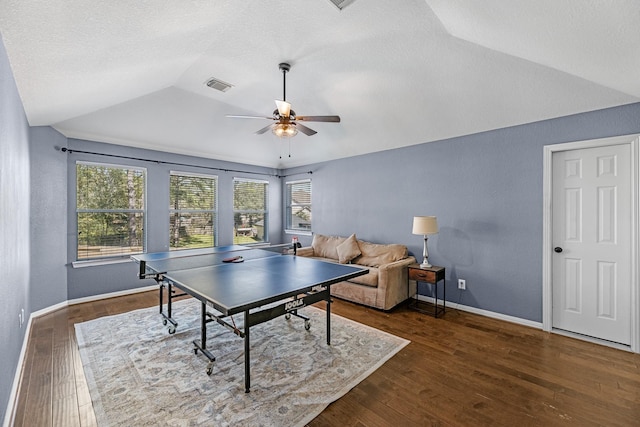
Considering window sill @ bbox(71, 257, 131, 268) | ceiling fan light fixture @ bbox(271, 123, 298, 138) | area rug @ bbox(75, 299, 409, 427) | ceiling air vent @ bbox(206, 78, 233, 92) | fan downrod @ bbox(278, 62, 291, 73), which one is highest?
ceiling air vent @ bbox(206, 78, 233, 92)

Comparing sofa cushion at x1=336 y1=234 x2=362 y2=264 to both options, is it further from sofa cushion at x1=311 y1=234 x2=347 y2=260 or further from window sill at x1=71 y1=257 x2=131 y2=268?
window sill at x1=71 y1=257 x2=131 y2=268

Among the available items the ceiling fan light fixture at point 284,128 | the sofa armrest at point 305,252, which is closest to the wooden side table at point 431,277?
the sofa armrest at point 305,252

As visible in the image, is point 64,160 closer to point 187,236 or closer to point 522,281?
point 187,236

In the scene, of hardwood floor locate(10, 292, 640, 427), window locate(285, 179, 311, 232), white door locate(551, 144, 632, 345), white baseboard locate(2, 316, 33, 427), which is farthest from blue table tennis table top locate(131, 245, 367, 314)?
window locate(285, 179, 311, 232)

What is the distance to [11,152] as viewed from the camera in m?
2.16

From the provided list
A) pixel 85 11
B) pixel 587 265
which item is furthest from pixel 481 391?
pixel 85 11

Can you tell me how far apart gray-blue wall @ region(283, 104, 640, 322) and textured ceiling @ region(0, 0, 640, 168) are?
22 centimetres

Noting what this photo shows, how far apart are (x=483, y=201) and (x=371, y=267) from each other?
1911 millimetres

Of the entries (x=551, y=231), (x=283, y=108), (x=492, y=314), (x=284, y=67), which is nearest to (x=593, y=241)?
(x=551, y=231)

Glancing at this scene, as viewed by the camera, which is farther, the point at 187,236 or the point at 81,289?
the point at 187,236

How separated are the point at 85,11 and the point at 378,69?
8.59 ft

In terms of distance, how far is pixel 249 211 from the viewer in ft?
21.2

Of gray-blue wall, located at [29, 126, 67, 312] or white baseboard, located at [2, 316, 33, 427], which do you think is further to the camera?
gray-blue wall, located at [29, 126, 67, 312]

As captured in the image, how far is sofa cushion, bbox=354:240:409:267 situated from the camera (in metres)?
4.49
